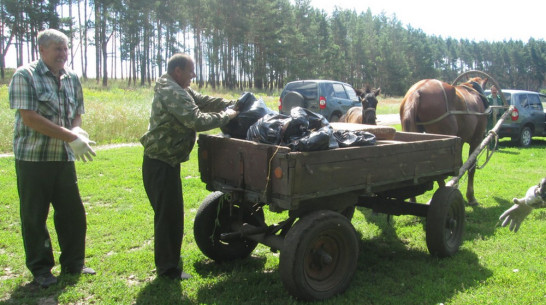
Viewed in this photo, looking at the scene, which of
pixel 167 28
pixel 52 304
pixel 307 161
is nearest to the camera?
pixel 307 161

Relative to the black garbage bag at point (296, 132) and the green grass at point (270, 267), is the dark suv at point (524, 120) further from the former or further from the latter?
the black garbage bag at point (296, 132)

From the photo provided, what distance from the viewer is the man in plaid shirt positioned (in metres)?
3.71

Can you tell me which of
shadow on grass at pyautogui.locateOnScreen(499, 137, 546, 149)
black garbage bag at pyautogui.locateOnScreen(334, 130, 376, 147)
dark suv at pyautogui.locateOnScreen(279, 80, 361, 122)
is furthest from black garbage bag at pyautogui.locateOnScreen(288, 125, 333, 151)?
shadow on grass at pyautogui.locateOnScreen(499, 137, 546, 149)

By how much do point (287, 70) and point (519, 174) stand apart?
4242 centimetres

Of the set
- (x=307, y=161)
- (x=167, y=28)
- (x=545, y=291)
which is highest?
(x=167, y=28)

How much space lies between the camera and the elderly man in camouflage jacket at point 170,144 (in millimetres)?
3730

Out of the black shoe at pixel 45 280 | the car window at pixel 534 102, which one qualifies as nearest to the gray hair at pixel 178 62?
the black shoe at pixel 45 280

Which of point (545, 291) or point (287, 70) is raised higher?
point (287, 70)

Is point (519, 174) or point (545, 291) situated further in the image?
point (519, 174)

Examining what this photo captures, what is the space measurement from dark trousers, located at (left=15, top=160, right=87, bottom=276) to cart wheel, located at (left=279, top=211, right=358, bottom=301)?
217 cm

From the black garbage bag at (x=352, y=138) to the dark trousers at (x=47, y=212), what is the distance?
102 inches

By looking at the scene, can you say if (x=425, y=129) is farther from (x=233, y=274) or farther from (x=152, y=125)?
(x=152, y=125)

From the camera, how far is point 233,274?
4203 millimetres

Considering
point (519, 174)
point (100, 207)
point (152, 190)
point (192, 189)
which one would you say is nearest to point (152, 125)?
point (152, 190)
